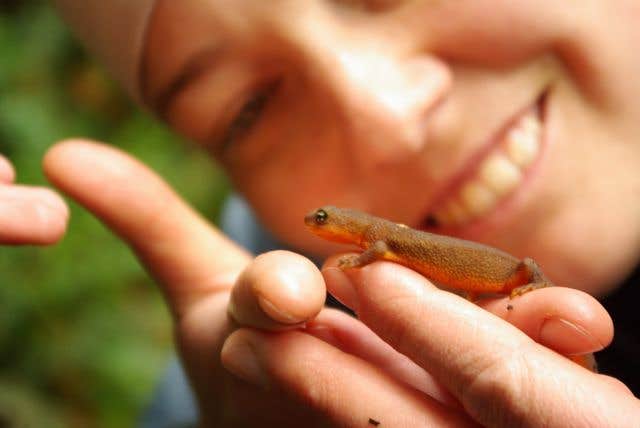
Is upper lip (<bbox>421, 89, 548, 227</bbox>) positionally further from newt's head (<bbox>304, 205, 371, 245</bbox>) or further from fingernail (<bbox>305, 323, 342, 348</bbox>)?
fingernail (<bbox>305, 323, 342, 348</bbox>)

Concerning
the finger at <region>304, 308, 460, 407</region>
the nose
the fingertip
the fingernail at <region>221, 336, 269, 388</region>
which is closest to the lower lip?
the nose

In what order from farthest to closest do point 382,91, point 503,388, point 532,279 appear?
point 382,91 → point 532,279 → point 503,388

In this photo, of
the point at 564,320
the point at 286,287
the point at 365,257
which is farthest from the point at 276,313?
the point at 564,320

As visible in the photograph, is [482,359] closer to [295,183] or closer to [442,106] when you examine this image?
[442,106]

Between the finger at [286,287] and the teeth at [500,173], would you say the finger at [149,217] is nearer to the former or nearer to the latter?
the finger at [286,287]

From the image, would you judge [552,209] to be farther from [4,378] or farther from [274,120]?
[4,378]

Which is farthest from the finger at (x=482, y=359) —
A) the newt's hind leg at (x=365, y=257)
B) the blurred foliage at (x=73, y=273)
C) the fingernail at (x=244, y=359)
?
the blurred foliage at (x=73, y=273)

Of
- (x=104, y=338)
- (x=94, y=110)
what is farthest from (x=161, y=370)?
(x=94, y=110)
